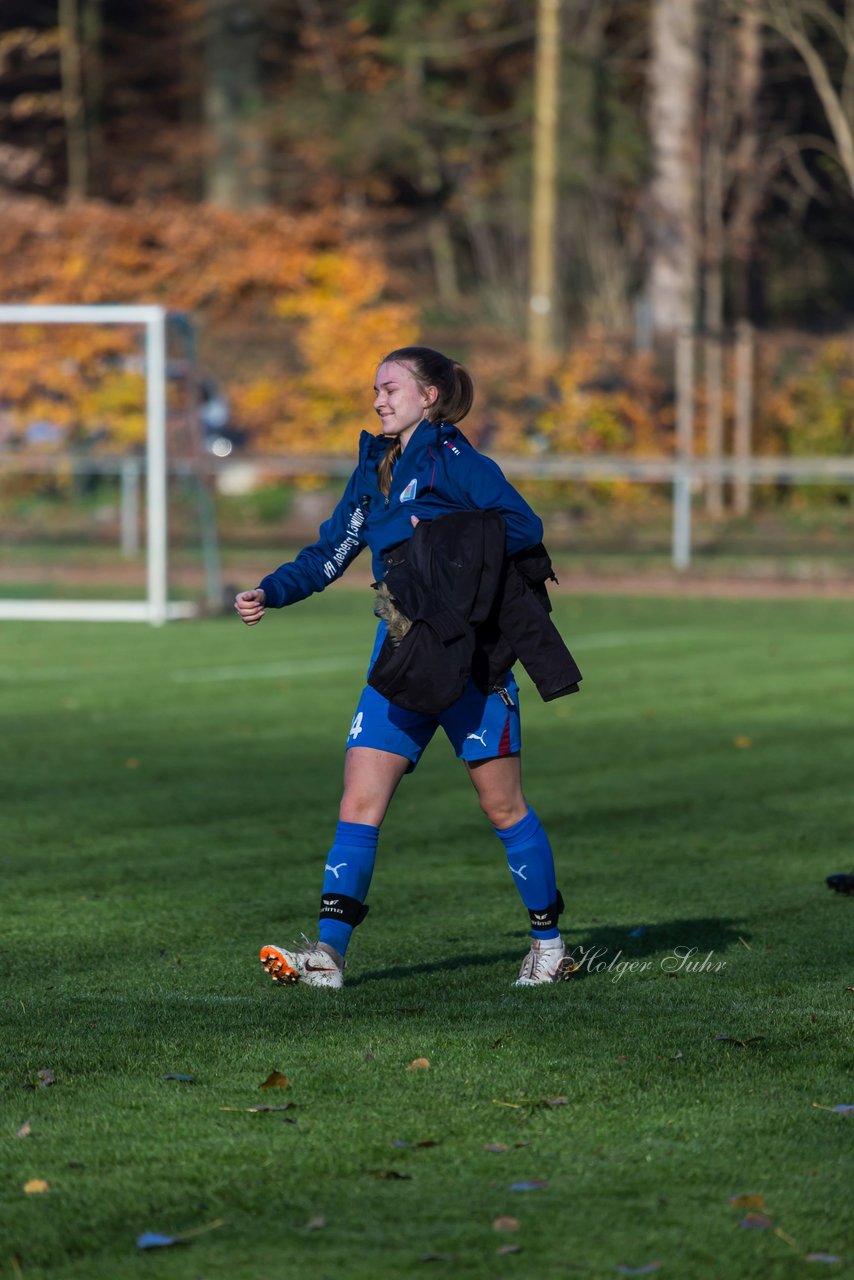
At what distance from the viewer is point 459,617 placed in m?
5.50

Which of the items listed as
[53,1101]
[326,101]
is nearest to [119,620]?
[53,1101]

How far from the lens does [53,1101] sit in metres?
4.72

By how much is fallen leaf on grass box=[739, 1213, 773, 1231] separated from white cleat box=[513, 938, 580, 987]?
2054mm

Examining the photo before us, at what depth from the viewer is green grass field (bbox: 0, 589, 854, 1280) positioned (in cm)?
391

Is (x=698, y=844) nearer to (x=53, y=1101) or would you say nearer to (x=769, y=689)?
(x=53, y=1101)

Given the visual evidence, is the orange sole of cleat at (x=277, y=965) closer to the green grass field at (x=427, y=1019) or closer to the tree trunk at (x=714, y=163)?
the green grass field at (x=427, y=1019)

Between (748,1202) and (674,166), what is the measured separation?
29.8m

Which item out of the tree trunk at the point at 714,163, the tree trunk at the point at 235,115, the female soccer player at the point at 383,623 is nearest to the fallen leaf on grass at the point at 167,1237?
the female soccer player at the point at 383,623

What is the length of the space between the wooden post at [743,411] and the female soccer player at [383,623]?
73.0ft

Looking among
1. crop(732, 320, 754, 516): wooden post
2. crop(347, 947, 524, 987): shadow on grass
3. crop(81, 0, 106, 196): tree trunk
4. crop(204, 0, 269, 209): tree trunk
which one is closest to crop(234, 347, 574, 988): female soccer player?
crop(347, 947, 524, 987): shadow on grass

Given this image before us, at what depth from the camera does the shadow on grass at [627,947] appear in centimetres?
621

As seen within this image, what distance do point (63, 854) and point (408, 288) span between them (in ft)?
99.7

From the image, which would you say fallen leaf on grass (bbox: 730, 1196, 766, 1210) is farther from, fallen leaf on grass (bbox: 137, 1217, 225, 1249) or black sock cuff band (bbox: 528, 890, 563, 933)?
black sock cuff band (bbox: 528, 890, 563, 933)

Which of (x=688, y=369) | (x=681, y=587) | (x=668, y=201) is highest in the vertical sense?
(x=668, y=201)
